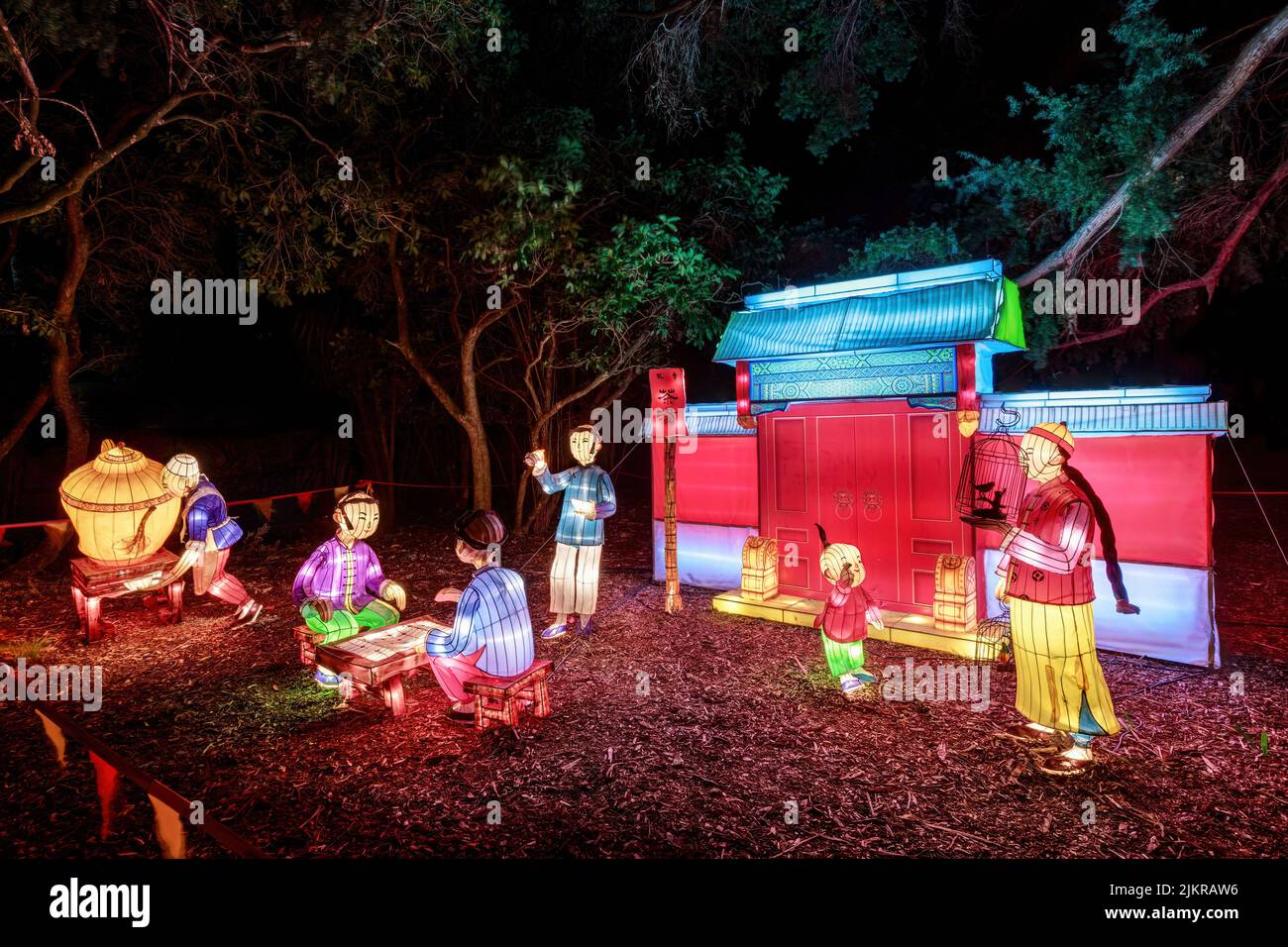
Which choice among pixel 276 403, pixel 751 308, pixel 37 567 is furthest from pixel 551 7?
pixel 276 403

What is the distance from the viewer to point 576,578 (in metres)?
7.10

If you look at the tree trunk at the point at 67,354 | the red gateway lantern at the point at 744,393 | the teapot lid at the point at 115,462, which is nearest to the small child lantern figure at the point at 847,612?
the red gateway lantern at the point at 744,393

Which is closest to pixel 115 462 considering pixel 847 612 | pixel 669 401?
pixel 669 401

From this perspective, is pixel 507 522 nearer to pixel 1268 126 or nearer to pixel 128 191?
pixel 128 191

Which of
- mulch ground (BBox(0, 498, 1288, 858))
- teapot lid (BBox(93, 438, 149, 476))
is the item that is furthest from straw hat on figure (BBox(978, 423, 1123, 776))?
teapot lid (BBox(93, 438, 149, 476))

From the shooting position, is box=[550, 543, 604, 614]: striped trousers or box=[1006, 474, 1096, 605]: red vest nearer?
box=[1006, 474, 1096, 605]: red vest

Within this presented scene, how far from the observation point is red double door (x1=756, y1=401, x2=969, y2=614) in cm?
687

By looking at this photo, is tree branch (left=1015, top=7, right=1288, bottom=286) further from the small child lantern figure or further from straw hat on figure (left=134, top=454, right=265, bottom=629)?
straw hat on figure (left=134, top=454, right=265, bottom=629)

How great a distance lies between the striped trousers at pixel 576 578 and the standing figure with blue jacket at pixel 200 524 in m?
3.56

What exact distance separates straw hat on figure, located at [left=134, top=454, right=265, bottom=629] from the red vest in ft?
24.5

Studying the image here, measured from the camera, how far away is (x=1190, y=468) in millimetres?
5852

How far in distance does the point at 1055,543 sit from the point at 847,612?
1.81 meters

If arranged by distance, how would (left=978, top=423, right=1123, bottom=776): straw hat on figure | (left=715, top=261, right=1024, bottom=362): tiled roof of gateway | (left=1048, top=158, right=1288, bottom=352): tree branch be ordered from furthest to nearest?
1. (left=1048, top=158, right=1288, bottom=352): tree branch
2. (left=715, top=261, right=1024, bottom=362): tiled roof of gateway
3. (left=978, top=423, right=1123, bottom=776): straw hat on figure

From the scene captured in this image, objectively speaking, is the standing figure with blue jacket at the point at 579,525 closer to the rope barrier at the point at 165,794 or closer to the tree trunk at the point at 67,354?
the rope barrier at the point at 165,794
